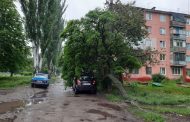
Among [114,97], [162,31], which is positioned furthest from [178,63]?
[114,97]

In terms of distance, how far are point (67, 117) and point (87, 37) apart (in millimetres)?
15568

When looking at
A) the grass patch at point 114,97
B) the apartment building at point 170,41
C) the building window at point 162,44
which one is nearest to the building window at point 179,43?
the apartment building at point 170,41

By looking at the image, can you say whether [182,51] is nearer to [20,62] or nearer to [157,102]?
[20,62]

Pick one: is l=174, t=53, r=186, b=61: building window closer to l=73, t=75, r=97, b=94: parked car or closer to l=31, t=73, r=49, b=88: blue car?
l=31, t=73, r=49, b=88: blue car

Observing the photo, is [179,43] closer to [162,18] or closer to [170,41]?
[170,41]

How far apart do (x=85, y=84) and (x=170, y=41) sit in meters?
42.9

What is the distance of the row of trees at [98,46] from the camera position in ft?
103

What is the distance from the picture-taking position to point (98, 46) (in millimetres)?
32156

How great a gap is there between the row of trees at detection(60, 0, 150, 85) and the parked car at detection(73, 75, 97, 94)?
590mm

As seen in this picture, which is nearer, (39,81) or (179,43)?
(39,81)

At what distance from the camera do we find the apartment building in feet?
226

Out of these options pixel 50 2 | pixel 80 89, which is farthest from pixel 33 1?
pixel 80 89

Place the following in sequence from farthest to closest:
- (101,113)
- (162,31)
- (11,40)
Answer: (162,31) → (11,40) → (101,113)

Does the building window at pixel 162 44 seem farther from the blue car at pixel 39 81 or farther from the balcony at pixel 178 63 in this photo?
the blue car at pixel 39 81
